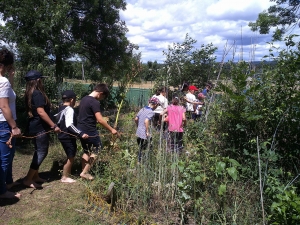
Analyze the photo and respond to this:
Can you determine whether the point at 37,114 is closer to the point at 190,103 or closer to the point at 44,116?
the point at 44,116

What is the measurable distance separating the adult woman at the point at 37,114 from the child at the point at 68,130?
216mm

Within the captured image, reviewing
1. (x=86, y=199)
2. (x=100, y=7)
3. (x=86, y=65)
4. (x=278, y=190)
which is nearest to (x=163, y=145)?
(x=86, y=199)

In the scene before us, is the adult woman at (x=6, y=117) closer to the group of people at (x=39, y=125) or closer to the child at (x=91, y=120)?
the group of people at (x=39, y=125)

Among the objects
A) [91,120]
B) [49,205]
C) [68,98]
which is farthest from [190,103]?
[49,205]

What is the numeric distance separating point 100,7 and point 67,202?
829cm

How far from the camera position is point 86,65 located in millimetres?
12320

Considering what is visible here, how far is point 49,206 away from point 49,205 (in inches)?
1.1

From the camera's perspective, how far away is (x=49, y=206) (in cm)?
355

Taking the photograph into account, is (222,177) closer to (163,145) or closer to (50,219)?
(163,145)

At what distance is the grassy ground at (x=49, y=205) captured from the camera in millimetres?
3246

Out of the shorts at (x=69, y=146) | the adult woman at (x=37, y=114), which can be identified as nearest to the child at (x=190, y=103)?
the shorts at (x=69, y=146)

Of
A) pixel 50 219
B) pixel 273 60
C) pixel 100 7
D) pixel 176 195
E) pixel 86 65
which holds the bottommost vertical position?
pixel 50 219

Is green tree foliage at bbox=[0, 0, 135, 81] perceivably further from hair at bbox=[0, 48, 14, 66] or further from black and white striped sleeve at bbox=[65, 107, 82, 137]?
hair at bbox=[0, 48, 14, 66]

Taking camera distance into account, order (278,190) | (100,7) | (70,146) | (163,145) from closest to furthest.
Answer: (278,190)
(163,145)
(70,146)
(100,7)
